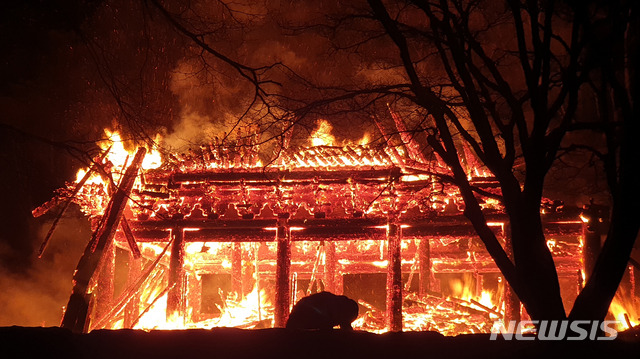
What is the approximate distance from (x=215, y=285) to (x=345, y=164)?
39.0ft

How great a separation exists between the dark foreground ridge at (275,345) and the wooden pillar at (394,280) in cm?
513

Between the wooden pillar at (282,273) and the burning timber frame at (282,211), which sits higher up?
the burning timber frame at (282,211)

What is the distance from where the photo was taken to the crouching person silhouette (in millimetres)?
5734

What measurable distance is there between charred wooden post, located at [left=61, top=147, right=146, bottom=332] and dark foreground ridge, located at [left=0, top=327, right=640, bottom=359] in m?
3.40

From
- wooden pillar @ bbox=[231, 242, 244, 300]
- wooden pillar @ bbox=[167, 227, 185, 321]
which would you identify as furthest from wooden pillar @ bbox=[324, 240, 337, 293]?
wooden pillar @ bbox=[167, 227, 185, 321]

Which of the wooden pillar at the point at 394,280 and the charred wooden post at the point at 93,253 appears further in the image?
the wooden pillar at the point at 394,280

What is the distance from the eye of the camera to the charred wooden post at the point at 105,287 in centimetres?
1048

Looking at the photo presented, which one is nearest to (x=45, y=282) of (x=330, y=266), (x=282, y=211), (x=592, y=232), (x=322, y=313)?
(x=330, y=266)

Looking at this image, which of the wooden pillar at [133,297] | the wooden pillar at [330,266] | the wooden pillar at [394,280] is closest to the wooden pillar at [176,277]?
the wooden pillar at [133,297]

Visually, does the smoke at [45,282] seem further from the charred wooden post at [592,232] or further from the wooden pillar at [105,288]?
the charred wooden post at [592,232]

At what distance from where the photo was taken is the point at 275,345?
4820 mm

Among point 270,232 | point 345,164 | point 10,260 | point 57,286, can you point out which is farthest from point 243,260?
point 10,260

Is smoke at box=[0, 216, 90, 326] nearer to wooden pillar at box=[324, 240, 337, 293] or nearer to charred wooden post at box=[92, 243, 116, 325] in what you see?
charred wooden post at box=[92, 243, 116, 325]

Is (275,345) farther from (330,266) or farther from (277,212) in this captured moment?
(330,266)
